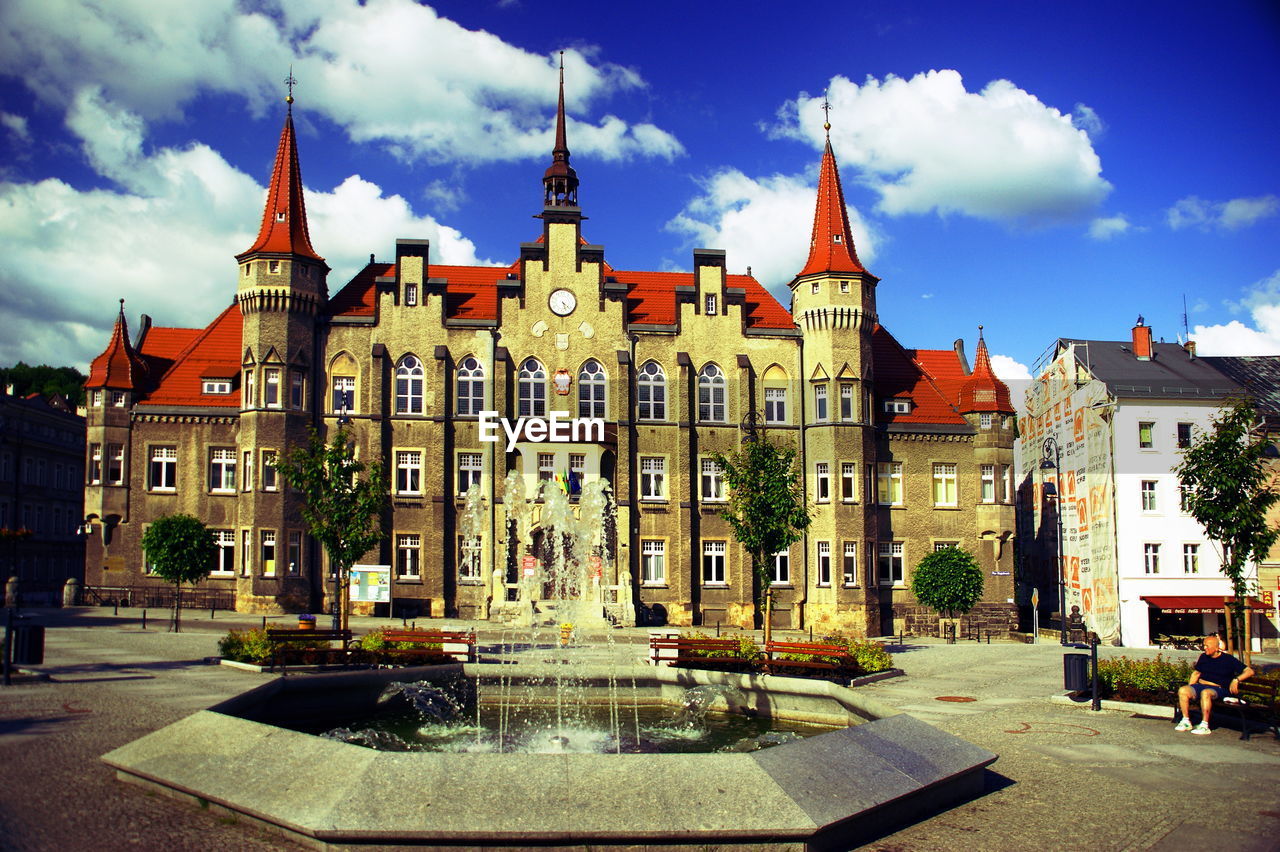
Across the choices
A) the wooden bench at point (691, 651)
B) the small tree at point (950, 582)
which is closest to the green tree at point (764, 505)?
the wooden bench at point (691, 651)

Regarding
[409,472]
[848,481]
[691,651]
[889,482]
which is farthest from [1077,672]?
[409,472]

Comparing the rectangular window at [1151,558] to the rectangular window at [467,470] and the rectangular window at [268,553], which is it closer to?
the rectangular window at [467,470]

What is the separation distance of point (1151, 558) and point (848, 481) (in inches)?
558

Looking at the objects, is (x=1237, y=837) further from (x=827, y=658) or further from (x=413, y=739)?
(x=827, y=658)

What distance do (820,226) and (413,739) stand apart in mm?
39480

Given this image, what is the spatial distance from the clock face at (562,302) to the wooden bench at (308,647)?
26.1m

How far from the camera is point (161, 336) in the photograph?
5297 centimetres

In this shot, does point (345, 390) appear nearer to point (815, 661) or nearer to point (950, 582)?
point (950, 582)

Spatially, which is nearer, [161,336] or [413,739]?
[413,739]

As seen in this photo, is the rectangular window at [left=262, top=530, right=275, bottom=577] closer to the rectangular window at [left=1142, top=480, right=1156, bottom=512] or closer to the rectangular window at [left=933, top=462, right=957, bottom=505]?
the rectangular window at [left=933, top=462, right=957, bottom=505]

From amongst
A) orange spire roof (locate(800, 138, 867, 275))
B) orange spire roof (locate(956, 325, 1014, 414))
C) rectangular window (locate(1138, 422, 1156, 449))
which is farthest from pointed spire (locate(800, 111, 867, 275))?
rectangular window (locate(1138, 422, 1156, 449))

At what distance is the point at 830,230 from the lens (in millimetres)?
50906

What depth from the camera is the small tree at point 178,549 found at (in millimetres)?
38656


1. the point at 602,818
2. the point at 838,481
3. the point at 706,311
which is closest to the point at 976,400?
the point at 838,481
